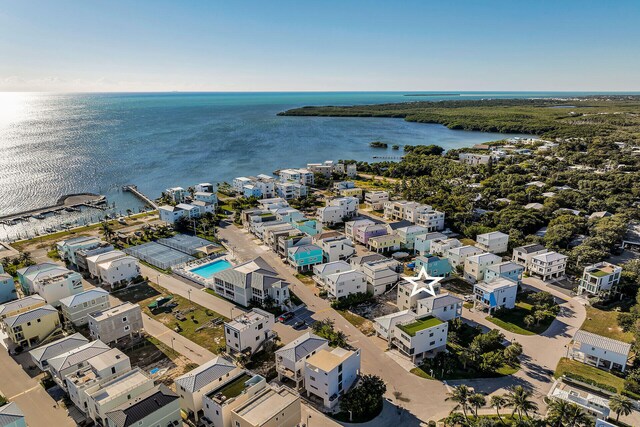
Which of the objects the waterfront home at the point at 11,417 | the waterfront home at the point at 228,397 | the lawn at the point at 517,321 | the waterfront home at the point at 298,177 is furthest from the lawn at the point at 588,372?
the waterfront home at the point at 298,177

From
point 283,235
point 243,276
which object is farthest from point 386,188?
point 243,276

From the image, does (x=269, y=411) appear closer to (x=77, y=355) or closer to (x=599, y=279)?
(x=77, y=355)

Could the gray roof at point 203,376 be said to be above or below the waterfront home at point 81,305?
above

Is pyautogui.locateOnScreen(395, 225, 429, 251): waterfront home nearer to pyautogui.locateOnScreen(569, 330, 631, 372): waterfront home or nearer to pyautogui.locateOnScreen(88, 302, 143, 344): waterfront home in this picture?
pyautogui.locateOnScreen(569, 330, 631, 372): waterfront home

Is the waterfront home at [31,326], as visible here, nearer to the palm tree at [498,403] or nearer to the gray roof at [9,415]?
the gray roof at [9,415]

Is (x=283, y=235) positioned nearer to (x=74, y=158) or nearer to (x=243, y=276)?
(x=243, y=276)

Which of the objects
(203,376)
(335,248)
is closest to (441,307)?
(335,248)
